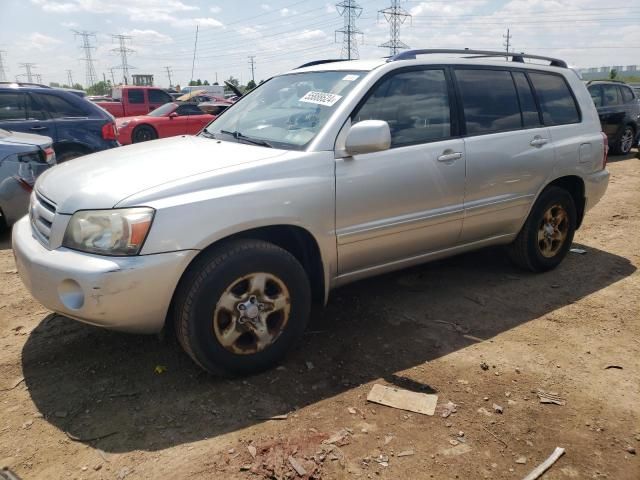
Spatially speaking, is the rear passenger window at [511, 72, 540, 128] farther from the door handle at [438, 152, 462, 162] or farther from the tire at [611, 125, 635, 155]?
the tire at [611, 125, 635, 155]

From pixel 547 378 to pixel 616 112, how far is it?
1112 cm

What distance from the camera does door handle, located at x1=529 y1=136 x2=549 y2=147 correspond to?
4.15 meters

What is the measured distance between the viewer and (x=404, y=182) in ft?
11.0

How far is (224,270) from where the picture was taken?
266cm

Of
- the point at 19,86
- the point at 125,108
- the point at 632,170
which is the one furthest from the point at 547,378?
the point at 125,108

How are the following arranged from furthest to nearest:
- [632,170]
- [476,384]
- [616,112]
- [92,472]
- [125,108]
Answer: [125,108] → [616,112] → [632,170] → [476,384] → [92,472]

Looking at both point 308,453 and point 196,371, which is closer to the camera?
point 308,453

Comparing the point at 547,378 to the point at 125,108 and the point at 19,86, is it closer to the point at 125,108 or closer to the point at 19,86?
the point at 19,86

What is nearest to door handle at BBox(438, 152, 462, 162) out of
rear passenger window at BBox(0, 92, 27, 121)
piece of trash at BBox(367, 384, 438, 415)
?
piece of trash at BBox(367, 384, 438, 415)

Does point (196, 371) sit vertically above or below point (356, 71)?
below

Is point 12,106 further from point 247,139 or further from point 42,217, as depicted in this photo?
point 247,139

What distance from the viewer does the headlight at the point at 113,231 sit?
97.5 inches

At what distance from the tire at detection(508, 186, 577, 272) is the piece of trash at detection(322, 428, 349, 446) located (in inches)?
105

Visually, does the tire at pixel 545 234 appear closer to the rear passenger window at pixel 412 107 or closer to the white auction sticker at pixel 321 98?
the rear passenger window at pixel 412 107
